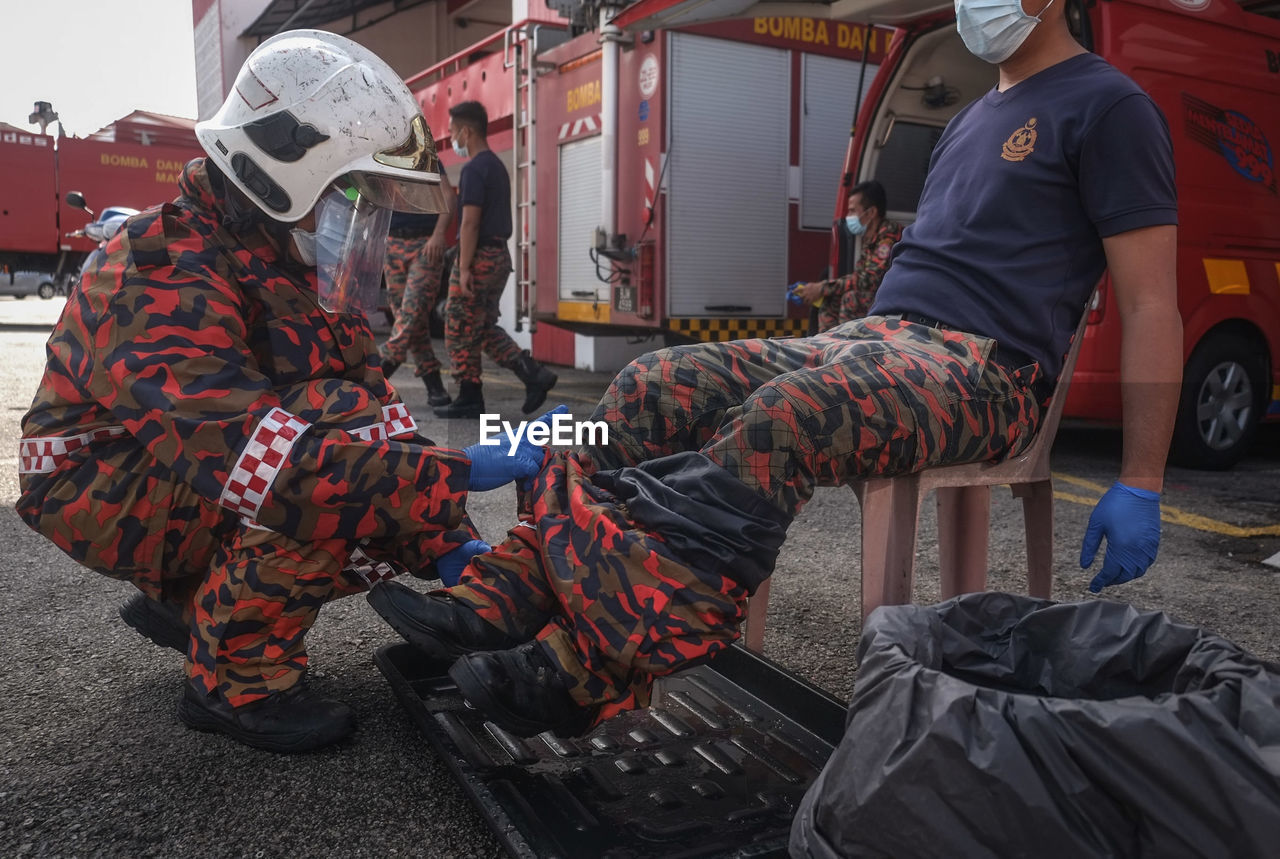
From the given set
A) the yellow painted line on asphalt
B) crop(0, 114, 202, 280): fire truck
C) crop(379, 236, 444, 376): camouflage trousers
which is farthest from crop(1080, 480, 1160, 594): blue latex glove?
crop(0, 114, 202, 280): fire truck

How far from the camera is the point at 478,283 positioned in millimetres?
6141

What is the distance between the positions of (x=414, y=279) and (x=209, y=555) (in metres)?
4.41

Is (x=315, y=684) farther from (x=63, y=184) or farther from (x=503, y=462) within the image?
(x=63, y=184)

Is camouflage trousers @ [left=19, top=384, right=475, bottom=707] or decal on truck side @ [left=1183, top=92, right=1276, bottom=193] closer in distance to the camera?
camouflage trousers @ [left=19, top=384, right=475, bottom=707]

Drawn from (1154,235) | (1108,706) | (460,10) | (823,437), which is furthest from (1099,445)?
(460,10)

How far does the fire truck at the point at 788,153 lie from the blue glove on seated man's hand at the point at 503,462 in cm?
291

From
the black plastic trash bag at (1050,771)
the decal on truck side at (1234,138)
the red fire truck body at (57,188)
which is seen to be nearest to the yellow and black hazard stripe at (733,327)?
the decal on truck side at (1234,138)

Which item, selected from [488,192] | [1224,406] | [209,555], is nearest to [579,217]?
[488,192]

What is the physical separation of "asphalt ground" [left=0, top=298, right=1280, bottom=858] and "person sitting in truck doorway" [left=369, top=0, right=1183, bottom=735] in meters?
0.32

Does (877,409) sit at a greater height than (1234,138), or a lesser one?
lesser

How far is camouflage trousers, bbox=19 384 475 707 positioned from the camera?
1.74 metres

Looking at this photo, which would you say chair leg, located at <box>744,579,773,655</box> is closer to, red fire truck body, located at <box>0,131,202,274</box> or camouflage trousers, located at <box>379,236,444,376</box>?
camouflage trousers, located at <box>379,236,444,376</box>

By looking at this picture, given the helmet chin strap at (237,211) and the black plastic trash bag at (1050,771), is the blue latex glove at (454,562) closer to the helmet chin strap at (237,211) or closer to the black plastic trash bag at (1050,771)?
the helmet chin strap at (237,211)

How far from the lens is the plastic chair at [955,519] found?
5.81 feet
